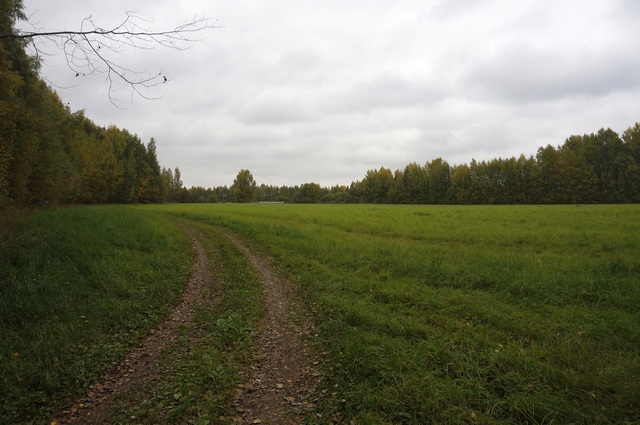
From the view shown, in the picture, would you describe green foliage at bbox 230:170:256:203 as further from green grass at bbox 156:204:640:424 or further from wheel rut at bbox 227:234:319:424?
wheel rut at bbox 227:234:319:424

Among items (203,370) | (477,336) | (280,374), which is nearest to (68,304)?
(203,370)

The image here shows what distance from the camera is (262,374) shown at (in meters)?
5.17

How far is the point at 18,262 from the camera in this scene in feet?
29.0

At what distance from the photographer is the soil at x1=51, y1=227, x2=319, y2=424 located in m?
4.25

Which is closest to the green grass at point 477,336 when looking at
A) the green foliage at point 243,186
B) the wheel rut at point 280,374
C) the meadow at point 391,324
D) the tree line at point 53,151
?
the meadow at point 391,324

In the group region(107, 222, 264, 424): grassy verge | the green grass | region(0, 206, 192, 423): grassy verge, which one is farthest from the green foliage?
region(107, 222, 264, 424): grassy verge

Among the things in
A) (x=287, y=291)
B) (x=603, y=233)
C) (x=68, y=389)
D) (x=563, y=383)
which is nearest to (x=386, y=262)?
(x=287, y=291)

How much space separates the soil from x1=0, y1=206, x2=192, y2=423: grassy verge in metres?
0.32

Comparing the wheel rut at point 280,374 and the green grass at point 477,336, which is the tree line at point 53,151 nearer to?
the wheel rut at point 280,374

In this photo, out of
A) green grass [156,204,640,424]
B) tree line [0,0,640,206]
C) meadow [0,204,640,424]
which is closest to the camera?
green grass [156,204,640,424]

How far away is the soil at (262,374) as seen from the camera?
13.9 feet

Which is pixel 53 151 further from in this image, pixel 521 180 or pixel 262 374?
pixel 521 180

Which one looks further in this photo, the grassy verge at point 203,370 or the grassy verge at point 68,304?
the grassy verge at point 68,304

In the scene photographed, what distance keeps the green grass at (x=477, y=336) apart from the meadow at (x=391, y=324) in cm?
3
